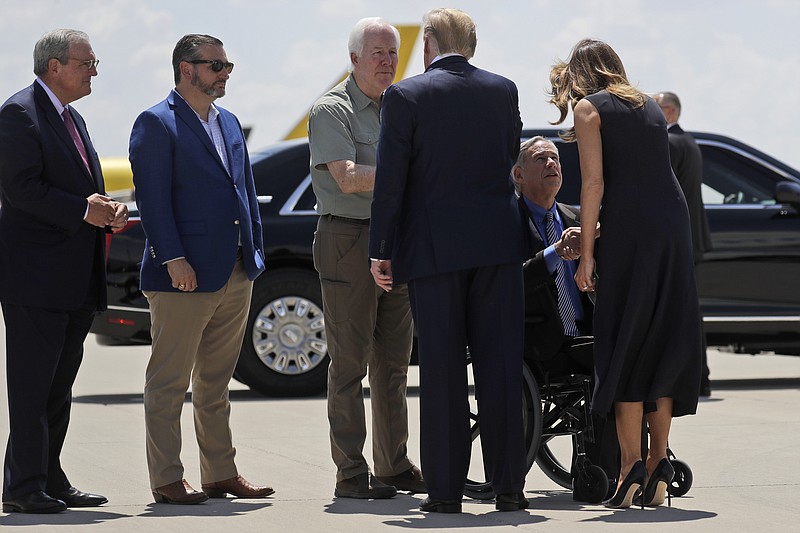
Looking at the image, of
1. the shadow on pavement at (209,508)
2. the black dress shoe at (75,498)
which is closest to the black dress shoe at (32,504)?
the black dress shoe at (75,498)

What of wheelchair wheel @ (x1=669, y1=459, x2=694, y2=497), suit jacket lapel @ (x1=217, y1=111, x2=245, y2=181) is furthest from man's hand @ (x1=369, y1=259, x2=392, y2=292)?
wheelchair wheel @ (x1=669, y1=459, x2=694, y2=497)

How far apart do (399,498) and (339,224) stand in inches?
46.5

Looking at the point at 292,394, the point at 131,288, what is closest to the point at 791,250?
the point at 292,394

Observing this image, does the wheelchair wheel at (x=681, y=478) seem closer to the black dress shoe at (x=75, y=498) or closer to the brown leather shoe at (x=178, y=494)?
the brown leather shoe at (x=178, y=494)

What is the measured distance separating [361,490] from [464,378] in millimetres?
819

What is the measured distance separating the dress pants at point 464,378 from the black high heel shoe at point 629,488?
382 mm

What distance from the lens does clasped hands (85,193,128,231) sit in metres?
6.07

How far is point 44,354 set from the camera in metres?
6.04

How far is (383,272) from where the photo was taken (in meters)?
5.96

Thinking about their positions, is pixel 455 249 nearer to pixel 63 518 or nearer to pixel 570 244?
pixel 570 244

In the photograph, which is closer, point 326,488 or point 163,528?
point 163,528

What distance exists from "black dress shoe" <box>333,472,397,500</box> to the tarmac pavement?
6cm

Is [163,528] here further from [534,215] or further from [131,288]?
[131,288]

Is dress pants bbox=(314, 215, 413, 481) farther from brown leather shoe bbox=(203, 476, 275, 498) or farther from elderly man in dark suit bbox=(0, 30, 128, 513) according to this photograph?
elderly man in dark suit bbox=(0, 30, 128, 513)
